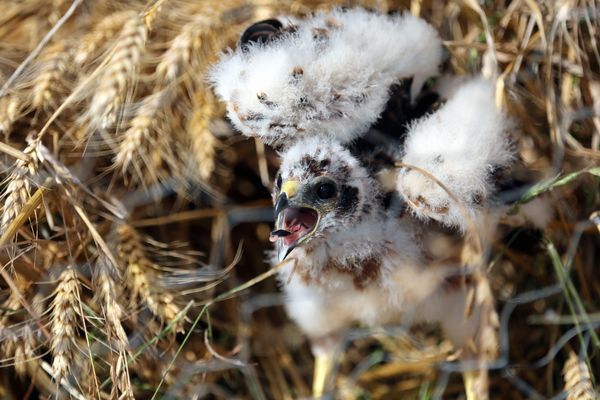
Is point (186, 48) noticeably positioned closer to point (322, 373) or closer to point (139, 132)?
point (139, 132)

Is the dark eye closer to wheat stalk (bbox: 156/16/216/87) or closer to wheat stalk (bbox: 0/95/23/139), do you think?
wheat stalk (bbox: 156/16/216/87)

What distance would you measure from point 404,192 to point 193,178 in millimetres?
478

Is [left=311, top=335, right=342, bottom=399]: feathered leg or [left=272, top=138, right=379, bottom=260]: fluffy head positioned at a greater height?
[left=272, top=138, right=379, bottom=260]: fluffy head

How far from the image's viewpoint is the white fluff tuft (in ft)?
3.14

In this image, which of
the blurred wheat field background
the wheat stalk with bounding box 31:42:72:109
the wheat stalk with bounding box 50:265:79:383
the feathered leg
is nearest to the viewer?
the wheat stalk with bounding box 50:265:79:383

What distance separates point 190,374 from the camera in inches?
45.4

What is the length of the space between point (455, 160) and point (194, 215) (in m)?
0.63

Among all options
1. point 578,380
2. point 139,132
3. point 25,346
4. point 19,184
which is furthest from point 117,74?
point 578,380

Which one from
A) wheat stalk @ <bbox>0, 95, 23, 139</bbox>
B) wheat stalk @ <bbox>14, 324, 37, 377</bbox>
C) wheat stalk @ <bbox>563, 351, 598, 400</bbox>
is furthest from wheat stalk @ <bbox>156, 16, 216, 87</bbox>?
wheat stalk @ <bbox>563, 351, 598, 400</bbox>

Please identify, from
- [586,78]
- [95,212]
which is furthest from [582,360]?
[95,212]

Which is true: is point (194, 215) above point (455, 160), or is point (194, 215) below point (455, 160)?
below

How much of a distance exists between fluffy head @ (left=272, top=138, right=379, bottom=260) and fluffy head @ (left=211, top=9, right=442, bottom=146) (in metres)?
0.04

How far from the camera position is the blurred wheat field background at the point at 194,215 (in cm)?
104

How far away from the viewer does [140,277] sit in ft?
3.66
